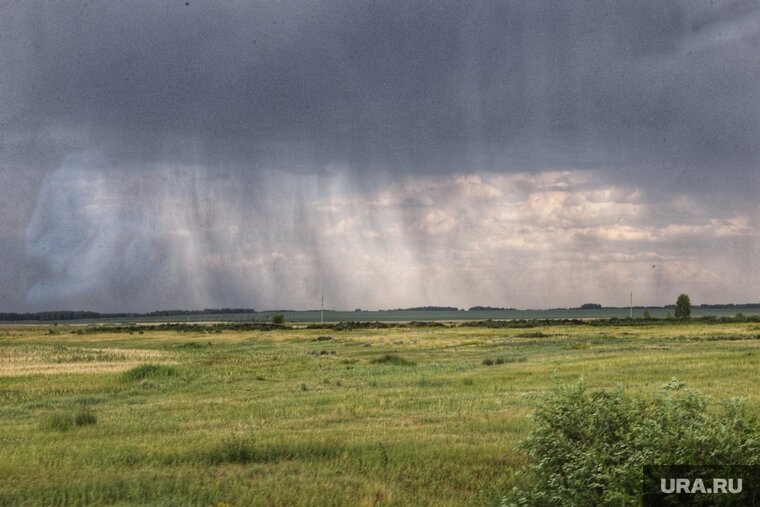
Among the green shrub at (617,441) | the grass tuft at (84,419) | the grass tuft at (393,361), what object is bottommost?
the grass tuft at (393,361)

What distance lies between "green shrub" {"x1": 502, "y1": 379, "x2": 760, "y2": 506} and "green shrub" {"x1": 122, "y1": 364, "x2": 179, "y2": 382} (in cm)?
2709

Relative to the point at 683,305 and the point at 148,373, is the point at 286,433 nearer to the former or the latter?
the point at 148,373

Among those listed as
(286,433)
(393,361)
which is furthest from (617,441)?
(393,361)

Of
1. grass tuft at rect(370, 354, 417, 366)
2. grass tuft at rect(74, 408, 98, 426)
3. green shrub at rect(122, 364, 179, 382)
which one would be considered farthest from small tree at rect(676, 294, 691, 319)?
grass tuft at rect(74, 408, 98, 426)

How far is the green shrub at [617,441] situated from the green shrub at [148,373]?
2709 cm

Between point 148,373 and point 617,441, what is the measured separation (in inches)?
1173

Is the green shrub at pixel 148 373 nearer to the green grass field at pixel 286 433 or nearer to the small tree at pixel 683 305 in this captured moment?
the green grass field at pixel 286 433

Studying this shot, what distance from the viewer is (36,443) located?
1627 cm

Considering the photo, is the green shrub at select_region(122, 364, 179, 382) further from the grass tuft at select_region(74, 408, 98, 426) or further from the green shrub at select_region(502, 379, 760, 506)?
the green shrub at select_region(502, 379, 760, 506)

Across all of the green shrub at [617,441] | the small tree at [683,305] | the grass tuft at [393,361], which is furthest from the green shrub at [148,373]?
the small tree at [683,305]

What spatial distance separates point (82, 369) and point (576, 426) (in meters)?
38.0

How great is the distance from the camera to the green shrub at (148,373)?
34856 mm

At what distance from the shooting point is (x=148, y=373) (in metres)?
35.6

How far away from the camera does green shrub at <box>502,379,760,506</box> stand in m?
8.38
